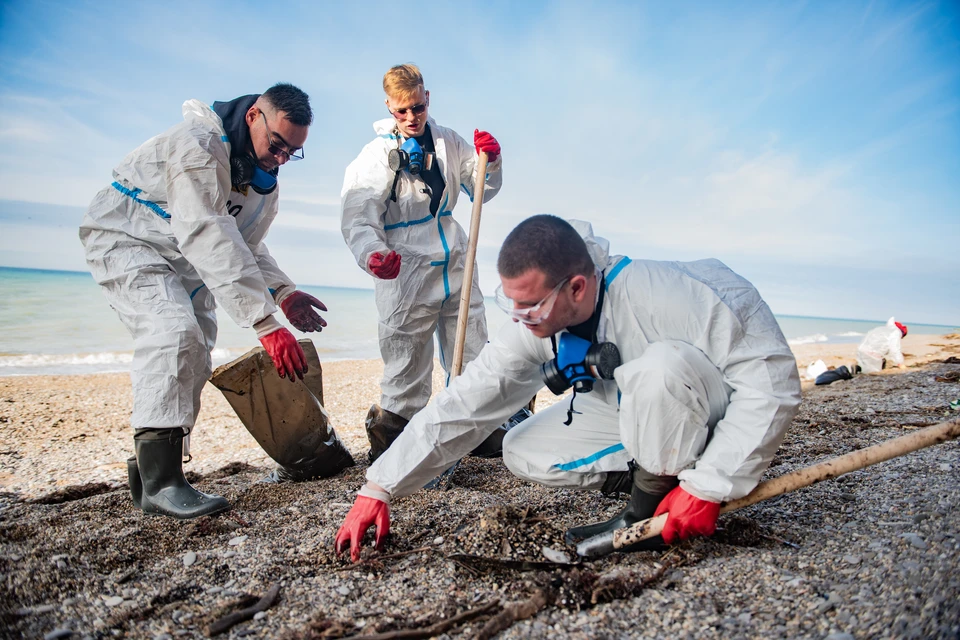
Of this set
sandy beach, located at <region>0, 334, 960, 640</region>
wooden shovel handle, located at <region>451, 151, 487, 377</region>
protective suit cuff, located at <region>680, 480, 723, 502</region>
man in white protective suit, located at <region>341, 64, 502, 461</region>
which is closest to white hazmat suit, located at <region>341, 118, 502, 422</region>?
man in white protective suit, located at <region>341, 64, 502, 461</region>

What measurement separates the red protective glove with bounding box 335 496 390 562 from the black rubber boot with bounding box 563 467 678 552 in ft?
2.25

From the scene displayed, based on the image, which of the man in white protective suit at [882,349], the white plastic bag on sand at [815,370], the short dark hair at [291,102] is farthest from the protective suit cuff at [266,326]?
the man in white protective suit at [882,349]

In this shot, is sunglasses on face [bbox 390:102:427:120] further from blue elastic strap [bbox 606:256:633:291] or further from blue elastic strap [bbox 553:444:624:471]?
blue elastic strap [bbox 553:444:624:471]

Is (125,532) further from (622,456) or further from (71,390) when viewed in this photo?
(71,390)

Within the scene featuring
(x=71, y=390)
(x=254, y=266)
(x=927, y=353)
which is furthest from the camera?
(x=927, y=353)

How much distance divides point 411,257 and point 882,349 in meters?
6.61

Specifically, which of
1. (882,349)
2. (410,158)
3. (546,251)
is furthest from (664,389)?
(882,349)

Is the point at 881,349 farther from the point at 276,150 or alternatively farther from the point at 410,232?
the point at 276,150

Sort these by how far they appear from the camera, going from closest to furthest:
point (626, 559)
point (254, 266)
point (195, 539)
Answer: point (626, 559) → point (195, 539) → point (254, 266)

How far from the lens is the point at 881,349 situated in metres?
7.38

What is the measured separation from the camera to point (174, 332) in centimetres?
271

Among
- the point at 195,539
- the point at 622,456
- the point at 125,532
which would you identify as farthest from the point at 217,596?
the point at 622,456

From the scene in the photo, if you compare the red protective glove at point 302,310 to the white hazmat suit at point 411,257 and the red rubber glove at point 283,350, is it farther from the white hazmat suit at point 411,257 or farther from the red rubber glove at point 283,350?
the red rubber glove at point 283,350

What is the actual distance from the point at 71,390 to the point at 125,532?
18.3 feet
